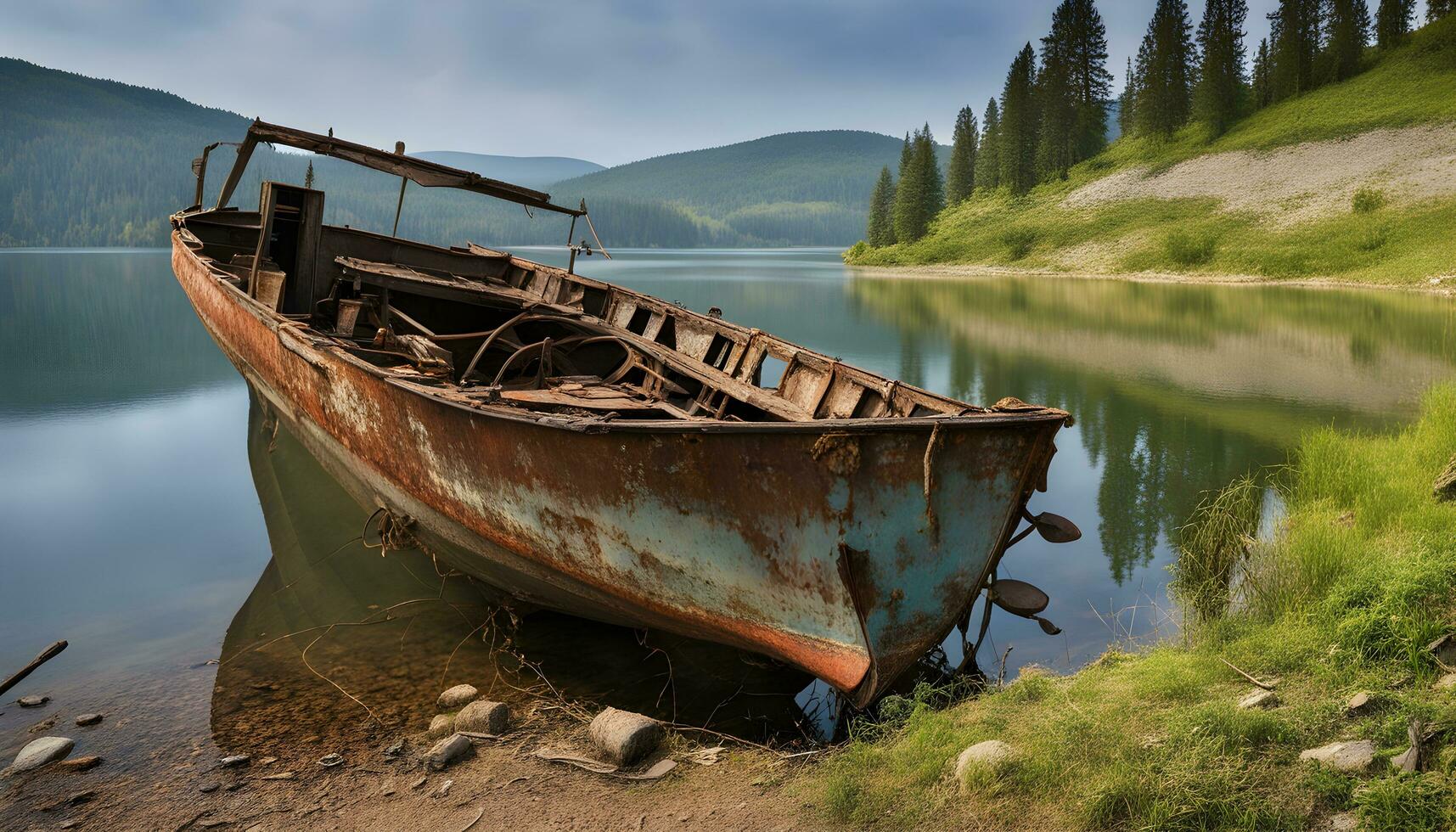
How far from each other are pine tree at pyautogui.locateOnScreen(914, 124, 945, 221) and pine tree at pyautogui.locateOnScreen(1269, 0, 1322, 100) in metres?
25.3

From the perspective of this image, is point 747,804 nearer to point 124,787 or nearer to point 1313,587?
point 124,787

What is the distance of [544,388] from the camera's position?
25.0 feet

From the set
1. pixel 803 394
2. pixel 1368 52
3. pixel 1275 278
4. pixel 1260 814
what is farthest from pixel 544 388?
pixel 1368 52

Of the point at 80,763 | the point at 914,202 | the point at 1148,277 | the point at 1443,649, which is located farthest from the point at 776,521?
the point at 914,202

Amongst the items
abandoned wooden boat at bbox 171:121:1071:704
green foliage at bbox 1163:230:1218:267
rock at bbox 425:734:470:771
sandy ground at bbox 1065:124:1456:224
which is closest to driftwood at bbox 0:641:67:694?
abandoned wooden boat at bbox 171:121:1071:704

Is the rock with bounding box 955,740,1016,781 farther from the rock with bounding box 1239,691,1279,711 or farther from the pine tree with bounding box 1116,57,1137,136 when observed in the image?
the pine tree with bounding box 1116,57,1137,136

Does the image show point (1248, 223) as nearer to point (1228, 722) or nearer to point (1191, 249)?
point (1191, 249)

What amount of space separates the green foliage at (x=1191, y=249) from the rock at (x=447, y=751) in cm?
4311

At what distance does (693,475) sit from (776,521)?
477mm

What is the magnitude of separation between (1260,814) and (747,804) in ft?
6.11

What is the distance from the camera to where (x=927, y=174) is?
71.5m

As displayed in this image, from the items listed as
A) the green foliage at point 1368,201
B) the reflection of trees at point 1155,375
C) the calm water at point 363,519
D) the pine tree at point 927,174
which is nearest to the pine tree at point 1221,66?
the pine tree at point 927,174

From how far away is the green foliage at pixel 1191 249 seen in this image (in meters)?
40.3

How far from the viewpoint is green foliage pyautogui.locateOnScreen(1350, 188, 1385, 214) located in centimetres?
3756
